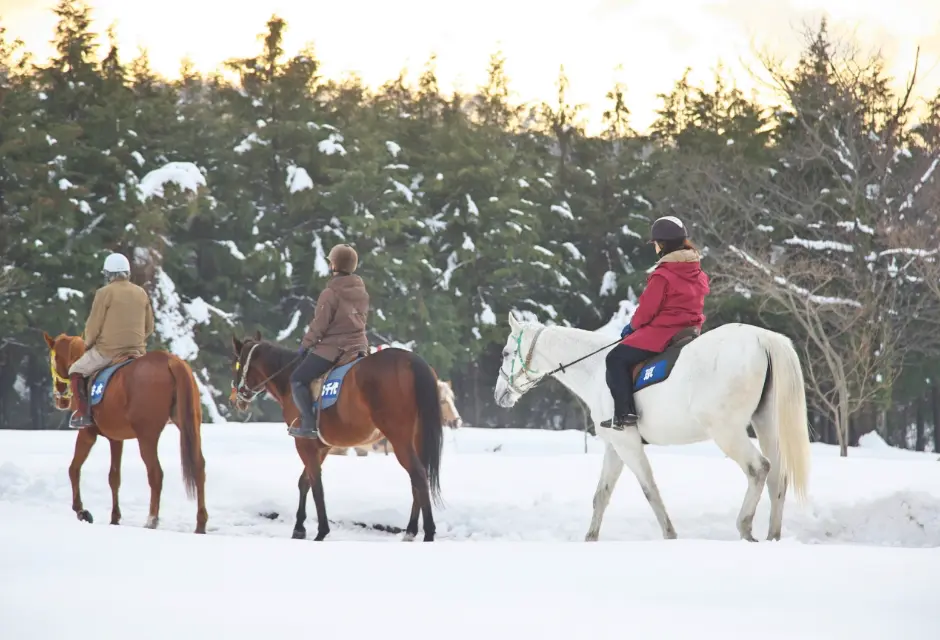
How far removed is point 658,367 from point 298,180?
30.7 m

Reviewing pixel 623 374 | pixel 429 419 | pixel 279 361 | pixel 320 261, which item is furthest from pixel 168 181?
pixel 623 374

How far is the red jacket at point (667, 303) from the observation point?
9.77m

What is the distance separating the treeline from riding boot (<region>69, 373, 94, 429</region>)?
59.9 feet

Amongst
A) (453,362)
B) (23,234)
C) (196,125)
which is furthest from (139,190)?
(453,362)

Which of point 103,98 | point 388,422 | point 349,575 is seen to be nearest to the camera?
point 349,575

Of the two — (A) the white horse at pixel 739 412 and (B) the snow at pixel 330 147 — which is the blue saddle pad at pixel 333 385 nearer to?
(A) the white horse at pixel 739 412

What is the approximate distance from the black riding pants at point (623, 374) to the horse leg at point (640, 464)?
0.68 ft

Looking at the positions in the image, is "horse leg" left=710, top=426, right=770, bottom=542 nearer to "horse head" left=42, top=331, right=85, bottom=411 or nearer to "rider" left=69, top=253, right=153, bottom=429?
"rider" left=69, top=253, right=153, bottom=429

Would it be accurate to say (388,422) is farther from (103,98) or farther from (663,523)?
(103,98)

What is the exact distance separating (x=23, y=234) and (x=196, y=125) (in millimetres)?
8398

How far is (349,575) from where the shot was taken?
6.40 m

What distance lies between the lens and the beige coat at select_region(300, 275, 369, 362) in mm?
11227

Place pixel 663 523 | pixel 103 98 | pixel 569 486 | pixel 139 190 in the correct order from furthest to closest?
pixel 103 98 < pixel 139 190 < pixel 569 486 < pixel 663 523

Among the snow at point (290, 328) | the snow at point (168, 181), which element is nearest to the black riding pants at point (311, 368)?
the snow at point (168, 181)
